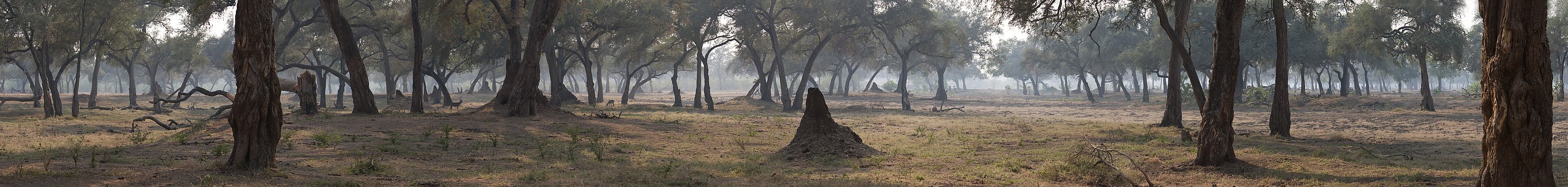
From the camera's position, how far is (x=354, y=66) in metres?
21.6

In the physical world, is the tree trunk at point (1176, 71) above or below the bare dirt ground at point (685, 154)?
above

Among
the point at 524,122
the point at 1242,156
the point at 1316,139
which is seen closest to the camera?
the point at 1242,156

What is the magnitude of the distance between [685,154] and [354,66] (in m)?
11.8

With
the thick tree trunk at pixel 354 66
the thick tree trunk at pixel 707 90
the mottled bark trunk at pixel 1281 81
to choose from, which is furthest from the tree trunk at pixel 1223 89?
the thick tree trunk at pixel 707 90

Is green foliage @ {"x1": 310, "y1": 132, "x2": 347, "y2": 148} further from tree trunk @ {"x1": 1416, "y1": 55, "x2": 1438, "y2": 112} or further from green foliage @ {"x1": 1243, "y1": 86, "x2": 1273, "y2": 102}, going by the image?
green foliage @ {"x1": 1243, "y1": 86, "x2": 1273, "y2": 102}

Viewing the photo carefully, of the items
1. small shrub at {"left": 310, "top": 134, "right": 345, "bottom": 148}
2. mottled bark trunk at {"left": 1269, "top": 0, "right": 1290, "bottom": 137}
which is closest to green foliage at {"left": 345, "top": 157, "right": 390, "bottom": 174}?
small shrub at {"left": 310, "top": 134, "right": 345, "bottom": 148}

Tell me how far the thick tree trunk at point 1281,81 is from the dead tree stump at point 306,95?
793 inches

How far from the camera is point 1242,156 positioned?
465 inches

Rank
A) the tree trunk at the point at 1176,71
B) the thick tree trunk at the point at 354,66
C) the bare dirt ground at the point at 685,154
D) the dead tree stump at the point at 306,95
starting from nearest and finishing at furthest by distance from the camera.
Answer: the bare dirt ground at the point at 685,154 < the tree trunk at the point at 1176,71 < the thick tree trunk at the point at 354,66 < the dead tree stump at the point at 306,95

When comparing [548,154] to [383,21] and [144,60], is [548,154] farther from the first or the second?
[144,60]

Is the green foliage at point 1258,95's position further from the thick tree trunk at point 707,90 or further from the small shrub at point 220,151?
the small shrub at point 220,151

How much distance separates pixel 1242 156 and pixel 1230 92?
206cm

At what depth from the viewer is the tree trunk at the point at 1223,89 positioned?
402 inches

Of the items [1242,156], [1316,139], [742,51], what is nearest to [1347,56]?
[742,51]
